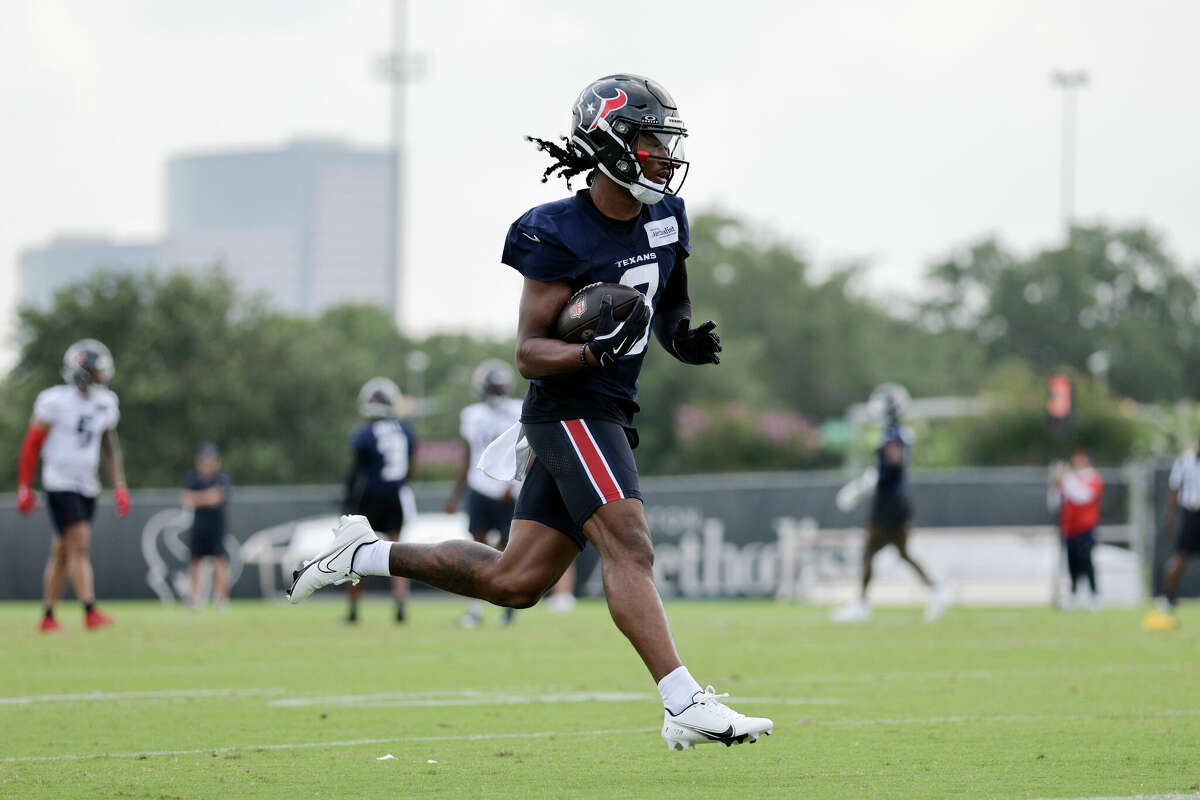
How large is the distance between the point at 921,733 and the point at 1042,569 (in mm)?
16457

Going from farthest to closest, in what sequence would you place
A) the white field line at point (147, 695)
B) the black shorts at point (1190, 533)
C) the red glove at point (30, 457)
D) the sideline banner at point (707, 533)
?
the sideline banner at point (707, 533)
the black shorts at point (1190, 533)
the red glove at point (30, 457)
the white field line at point (147, 695)

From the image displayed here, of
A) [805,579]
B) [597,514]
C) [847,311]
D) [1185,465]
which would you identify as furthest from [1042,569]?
[847,311]

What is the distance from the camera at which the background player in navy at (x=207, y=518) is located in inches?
850

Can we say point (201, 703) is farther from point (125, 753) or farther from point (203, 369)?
point (203, 369)

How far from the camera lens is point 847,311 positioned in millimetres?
83625

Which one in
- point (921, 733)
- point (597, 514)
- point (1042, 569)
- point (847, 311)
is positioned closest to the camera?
point (597, 514)

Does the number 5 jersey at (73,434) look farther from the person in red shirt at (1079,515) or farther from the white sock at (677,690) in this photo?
the person in red shirt at (1079,515)

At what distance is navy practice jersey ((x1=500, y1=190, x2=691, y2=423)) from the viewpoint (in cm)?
572

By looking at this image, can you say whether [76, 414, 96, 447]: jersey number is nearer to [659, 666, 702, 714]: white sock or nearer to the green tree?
[659, 666, 702, 714]: white sock

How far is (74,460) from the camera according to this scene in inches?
517

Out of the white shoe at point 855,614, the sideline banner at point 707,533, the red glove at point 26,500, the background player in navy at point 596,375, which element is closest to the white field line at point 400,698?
the background player in navy at point 596,375

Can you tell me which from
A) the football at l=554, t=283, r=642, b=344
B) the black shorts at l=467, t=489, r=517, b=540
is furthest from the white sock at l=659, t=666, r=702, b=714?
the black shorts at l=467, t=489, r=517, b=540

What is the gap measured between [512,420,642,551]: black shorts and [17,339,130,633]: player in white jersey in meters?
7.88

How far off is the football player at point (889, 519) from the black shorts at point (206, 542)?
29.6ft
